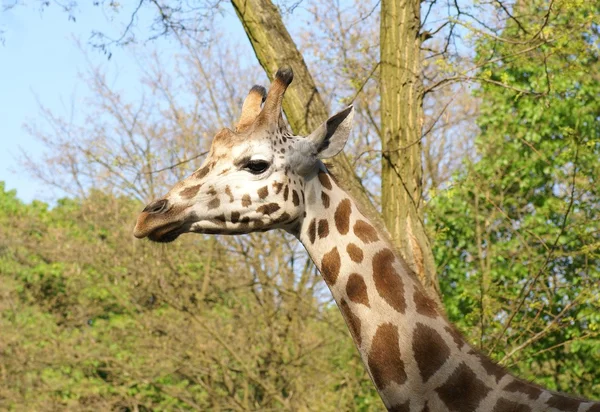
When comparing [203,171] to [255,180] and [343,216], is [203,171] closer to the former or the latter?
[255,180]

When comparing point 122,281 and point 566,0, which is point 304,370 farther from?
point 566,0

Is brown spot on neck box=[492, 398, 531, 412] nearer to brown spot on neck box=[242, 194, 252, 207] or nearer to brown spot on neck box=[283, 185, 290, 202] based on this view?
brown spot on neck box=[283, 185, 290, 202]

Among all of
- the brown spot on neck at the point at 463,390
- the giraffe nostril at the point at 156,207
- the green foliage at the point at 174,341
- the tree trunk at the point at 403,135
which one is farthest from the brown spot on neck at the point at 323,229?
the green foliage at the point at 174,341

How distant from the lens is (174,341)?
18.6 m

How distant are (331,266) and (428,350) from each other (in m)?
0.73

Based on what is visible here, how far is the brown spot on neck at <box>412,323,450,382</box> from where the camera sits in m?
4.59

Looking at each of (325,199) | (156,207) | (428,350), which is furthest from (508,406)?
(156,207)

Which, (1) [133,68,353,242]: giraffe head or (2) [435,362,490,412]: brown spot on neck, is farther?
(1) [133,68,353,242]: giraffe head

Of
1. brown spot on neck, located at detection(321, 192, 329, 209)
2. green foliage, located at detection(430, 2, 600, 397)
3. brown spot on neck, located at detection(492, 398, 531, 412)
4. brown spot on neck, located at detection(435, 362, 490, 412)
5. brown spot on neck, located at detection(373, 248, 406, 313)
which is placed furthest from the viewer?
green foliage, located at detection(430, 2, 600, 397)

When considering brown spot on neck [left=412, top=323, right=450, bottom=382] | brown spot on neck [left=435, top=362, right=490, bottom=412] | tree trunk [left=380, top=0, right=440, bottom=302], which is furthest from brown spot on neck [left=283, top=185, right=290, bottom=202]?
tree trunk [left=380, top=0, right=440, bottom=302]

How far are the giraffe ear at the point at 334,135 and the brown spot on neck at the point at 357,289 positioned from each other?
2.37 ft

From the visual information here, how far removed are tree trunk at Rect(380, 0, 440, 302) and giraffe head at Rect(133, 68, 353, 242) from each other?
2.04 metres

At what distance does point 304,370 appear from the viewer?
18578 millimetres

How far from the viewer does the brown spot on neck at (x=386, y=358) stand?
4.62m
